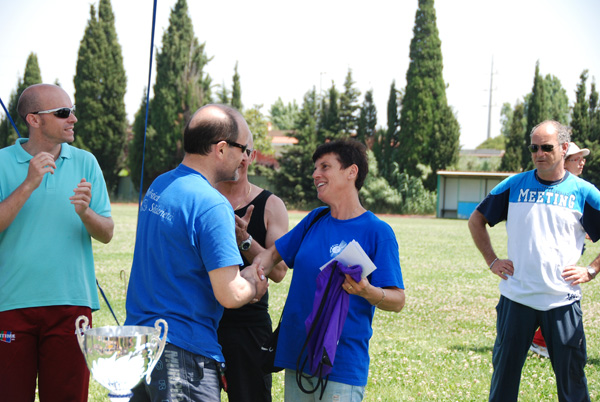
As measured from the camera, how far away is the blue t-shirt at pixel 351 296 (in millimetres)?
2961

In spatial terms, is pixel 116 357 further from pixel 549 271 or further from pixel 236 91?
pixel 236 91

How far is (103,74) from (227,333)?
2001 inches

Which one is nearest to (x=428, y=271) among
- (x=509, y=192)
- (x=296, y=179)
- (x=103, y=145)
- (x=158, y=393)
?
(x=509, y=192)

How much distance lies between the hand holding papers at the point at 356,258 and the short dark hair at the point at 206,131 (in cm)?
71

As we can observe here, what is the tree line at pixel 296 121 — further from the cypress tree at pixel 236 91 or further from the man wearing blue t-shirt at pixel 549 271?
the man wearing blue t-shirt at pixel 549 271

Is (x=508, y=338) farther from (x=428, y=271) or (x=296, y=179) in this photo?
(x=296, y=179)

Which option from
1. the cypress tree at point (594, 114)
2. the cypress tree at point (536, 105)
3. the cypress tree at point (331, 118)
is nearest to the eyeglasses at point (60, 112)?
the cypress tree at point (331, 118)

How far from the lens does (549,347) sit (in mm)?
4195

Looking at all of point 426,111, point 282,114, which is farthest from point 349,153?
point 282,114

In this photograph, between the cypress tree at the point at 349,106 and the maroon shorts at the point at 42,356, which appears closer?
the maroon shorts at the point at 42,356

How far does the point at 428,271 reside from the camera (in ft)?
46.7

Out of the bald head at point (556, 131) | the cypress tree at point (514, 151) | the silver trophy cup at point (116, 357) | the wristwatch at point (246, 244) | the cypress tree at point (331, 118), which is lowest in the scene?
the silver trophy cup at point (116, 357)

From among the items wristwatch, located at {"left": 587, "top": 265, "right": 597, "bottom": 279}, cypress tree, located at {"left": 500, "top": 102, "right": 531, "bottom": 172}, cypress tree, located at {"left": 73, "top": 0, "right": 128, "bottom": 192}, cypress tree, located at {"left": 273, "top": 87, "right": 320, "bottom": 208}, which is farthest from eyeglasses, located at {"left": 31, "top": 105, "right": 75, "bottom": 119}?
cypress tree, located at {"left": 73, "top": 0, "right": 128, "bottom": 192}

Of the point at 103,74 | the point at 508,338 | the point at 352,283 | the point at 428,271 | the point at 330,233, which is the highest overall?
the point at 103,74
